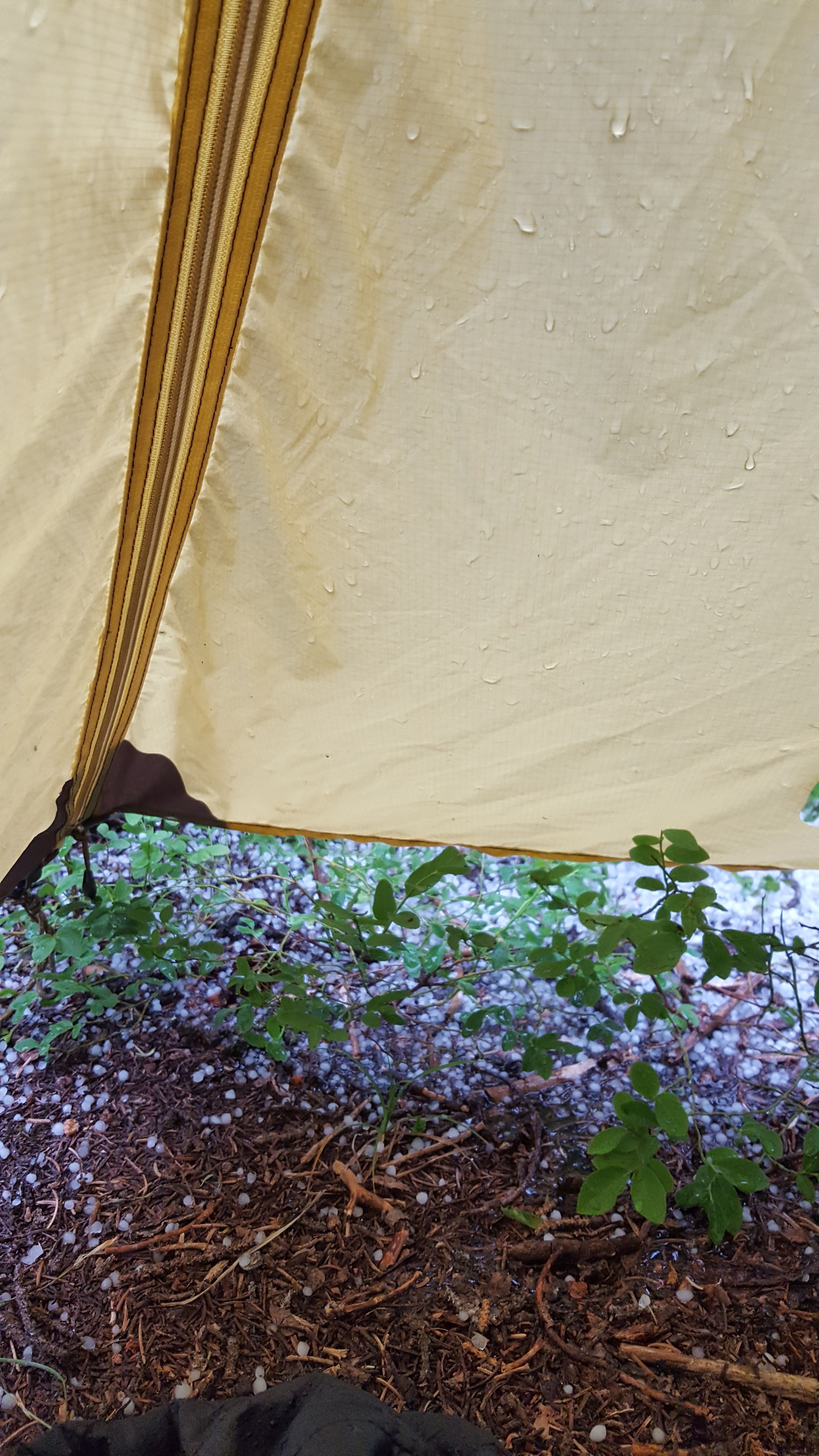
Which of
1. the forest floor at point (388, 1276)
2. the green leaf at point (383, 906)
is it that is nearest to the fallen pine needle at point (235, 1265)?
the forest floor at point (388, 1276)

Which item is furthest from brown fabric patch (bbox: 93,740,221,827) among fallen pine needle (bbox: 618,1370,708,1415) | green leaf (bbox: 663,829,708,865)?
fallen pine needle (bbox: 618,1370,708,1415)

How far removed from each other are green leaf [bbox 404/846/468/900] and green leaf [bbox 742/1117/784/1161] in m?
0.53

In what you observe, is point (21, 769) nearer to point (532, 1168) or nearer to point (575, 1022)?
point (532, 1168)

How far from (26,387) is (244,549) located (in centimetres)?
33

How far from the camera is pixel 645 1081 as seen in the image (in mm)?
1172

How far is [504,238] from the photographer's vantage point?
0.86 metres

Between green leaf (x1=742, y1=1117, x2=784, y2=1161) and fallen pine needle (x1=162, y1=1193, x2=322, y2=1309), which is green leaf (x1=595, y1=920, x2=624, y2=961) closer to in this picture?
green leaf (x1=742, y1=1117, x2=784, y2=1161)

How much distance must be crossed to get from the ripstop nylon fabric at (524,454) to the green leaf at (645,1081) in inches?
12.9

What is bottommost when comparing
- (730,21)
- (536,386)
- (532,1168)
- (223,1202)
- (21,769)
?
(223,1202)

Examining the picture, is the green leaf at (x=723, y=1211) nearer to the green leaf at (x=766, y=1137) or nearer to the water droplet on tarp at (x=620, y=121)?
the green leaf at (x=766, y=1137)

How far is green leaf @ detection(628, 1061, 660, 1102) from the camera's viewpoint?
116cm

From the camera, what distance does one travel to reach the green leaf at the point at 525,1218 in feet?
4.37

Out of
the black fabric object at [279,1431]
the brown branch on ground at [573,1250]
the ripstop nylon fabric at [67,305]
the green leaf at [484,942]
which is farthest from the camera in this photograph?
the green leaf at [484,942]

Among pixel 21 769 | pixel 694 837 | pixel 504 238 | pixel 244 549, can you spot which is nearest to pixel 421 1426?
pixel 694 837
